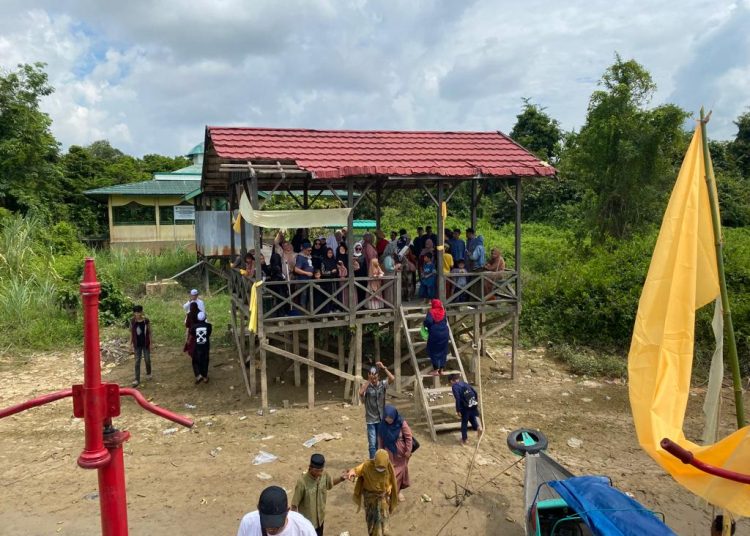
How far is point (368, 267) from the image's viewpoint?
36.9 ft

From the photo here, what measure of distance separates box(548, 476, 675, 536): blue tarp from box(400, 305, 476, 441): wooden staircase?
4.22m

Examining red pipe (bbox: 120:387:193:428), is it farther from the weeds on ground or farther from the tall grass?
the tall grass

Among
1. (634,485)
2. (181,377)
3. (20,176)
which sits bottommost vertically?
(634,485)

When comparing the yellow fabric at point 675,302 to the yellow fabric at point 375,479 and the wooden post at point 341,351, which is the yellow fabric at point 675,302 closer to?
the yellow fabric at point 375,479

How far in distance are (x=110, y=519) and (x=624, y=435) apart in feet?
32.2

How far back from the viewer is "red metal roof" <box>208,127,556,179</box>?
1045 cm

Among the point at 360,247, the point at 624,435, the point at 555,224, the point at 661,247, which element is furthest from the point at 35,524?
the point at 555,224

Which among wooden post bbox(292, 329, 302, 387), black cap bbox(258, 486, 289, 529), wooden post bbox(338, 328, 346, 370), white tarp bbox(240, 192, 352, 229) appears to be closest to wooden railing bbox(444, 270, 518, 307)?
wooden post bbox(338, 328, 346, 370)

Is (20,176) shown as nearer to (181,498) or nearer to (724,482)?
(181,498)

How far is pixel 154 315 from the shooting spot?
→ 55.2 feet

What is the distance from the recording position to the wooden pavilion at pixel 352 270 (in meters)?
10.4

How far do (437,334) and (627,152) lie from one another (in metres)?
11.4

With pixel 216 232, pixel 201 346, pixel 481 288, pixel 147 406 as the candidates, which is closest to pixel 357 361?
pixel 481 288

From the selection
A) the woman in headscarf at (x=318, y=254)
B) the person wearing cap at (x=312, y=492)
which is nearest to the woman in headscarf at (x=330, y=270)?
the woman in headscarf at (x=318, y=254)
